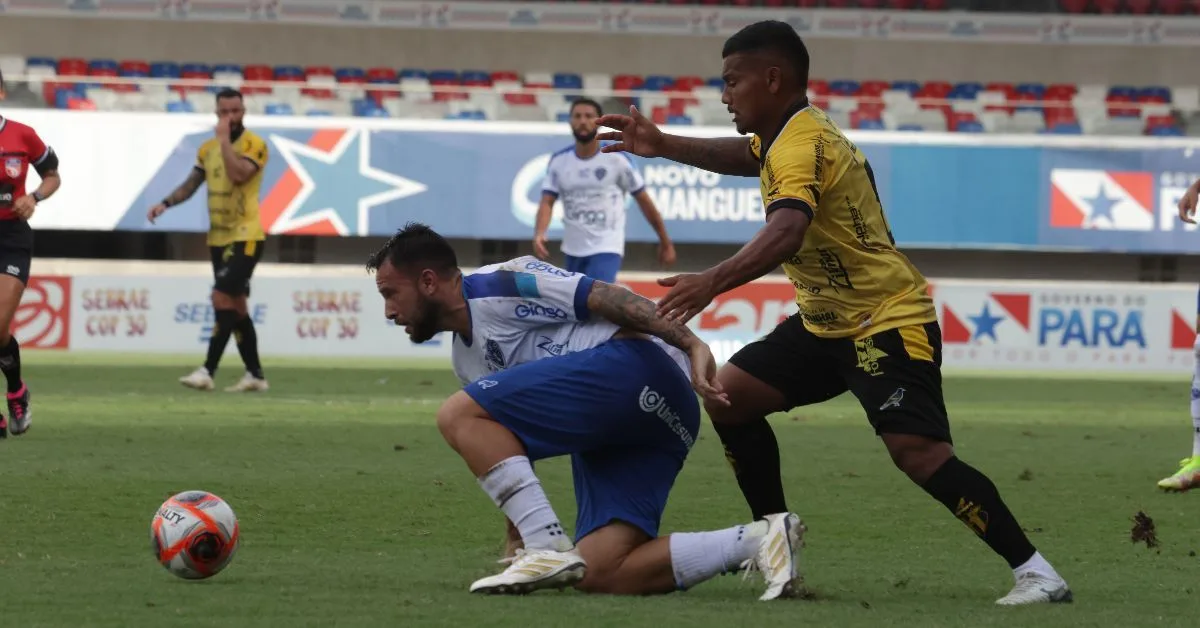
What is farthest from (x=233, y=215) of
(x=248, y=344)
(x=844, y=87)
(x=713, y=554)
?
(x=844, y=87)

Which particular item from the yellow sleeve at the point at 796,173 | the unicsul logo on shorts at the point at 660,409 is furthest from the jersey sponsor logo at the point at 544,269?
the yellow sleeve at the point at 796,173

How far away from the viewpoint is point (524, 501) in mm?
4902

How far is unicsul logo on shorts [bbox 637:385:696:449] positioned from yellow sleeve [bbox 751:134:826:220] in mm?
686

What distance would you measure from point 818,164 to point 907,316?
56 cm

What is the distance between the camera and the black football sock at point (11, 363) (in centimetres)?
958

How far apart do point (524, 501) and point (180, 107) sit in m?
21.7

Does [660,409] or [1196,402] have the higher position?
[660,409]

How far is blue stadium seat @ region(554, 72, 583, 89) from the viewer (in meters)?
31.2

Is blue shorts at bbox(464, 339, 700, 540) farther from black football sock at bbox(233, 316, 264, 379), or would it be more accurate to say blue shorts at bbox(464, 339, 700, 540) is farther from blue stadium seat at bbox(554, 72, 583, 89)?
blue stadium seat at bbox(554, 72, 583, 89)

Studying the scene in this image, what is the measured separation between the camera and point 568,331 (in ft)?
17.2

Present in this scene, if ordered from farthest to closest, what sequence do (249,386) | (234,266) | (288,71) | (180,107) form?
(288,71) < (180,107) < (249,386) < (234,266)

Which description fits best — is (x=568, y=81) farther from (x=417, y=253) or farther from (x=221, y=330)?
(x=417, y=253)

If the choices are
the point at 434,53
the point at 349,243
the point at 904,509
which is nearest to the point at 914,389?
the point at 904,509

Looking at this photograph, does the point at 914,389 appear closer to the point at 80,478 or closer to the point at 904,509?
the point at 904,509
